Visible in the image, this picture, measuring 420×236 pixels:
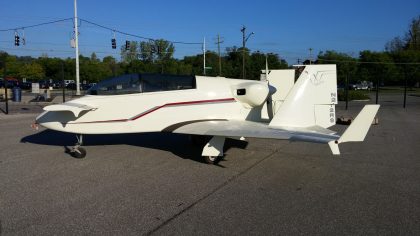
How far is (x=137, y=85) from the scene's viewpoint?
26.7 feet

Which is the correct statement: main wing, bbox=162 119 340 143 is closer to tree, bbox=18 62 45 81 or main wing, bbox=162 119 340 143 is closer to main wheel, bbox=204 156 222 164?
main wheel, bbox=204 156 222 164

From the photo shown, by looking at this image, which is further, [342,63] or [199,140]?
[342,63]

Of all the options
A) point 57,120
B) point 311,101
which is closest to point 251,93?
point 311,101

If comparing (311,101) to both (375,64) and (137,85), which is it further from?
(375,64)

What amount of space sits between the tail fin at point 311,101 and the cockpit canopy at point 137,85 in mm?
2180

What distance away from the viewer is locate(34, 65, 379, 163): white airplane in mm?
7801

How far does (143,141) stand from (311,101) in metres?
4.74

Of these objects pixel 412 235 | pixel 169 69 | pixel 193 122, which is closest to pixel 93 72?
pixel 169 69

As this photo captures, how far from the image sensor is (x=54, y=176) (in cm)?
655

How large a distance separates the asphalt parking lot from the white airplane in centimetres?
73

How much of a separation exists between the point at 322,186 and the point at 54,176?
467 centimetres

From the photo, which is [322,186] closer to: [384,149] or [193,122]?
[193,122]

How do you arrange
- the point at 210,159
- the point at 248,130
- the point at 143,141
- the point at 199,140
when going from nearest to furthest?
the point at 248,130 → the point at 210,159 → the point at 199,140 → the point at 143,141

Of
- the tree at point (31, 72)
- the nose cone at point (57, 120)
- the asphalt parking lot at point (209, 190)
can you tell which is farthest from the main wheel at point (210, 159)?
the tree at point (31, 72)
